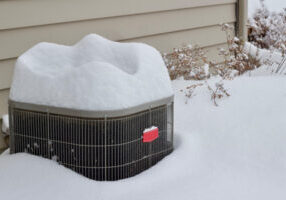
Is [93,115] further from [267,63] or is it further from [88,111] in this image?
[267,63]

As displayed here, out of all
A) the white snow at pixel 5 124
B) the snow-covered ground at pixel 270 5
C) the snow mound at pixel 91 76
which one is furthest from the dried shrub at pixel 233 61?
the snow-covered ground at pixel 270 5

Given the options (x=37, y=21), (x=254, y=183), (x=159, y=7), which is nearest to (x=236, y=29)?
(x=159, y=7)

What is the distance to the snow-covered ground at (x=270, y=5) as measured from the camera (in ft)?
33.3

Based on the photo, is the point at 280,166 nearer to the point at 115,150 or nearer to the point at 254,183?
the point at 254,183

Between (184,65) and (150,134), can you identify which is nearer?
(150,134)

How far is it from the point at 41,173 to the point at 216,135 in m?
1.30

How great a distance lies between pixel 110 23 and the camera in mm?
4523

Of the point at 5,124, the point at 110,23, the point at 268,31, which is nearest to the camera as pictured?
the point at 5,124

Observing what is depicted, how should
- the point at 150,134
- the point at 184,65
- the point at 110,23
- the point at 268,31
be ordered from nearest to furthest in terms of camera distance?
1. the point at 150,134
2. the point at 110,23
3. the point at 184,65
4. the point at 268,31

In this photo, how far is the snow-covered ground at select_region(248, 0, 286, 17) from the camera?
1015 cm

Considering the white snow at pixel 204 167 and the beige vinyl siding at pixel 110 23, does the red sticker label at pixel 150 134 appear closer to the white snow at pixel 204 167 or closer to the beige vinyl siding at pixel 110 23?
the white snow at pixel 204 167

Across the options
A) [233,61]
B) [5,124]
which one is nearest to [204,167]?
[5,124]

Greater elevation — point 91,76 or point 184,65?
point 91,76

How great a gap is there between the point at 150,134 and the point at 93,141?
39 centimetres
